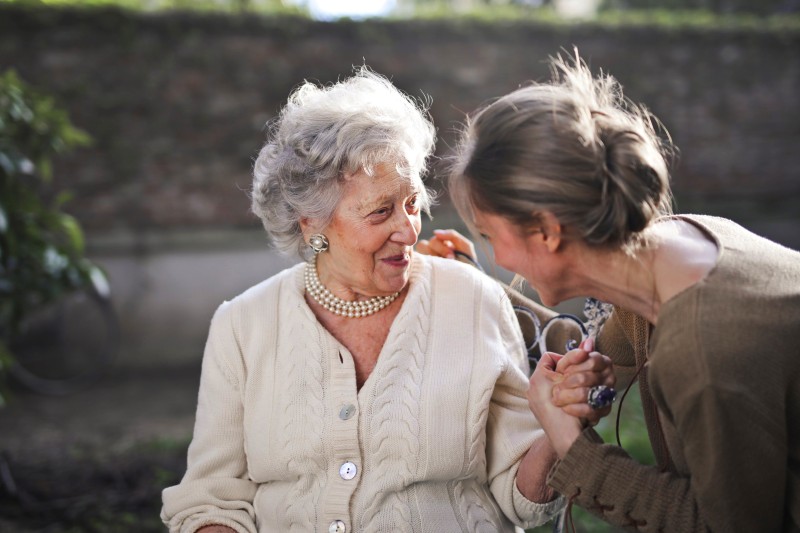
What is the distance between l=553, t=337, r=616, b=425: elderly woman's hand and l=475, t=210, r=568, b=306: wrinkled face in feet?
0.54

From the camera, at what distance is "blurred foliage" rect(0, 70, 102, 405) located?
3.88 m

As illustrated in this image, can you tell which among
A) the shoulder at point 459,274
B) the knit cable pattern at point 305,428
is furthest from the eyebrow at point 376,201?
the knit cable pattern at point 305,428

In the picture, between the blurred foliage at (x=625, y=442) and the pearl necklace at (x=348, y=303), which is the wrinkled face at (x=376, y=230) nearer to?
the pearl necklace at (x=348, y=303)

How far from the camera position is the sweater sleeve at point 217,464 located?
2.43 metres

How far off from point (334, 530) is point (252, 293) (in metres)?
0.77

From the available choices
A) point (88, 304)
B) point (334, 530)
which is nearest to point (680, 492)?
point (334, 530)

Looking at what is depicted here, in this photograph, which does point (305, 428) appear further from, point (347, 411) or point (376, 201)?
point (376, 201)

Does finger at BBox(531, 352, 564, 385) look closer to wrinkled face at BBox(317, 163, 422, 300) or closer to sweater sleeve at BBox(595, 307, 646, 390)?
sweater sleeve at BBox(595, 307, 646, 390)

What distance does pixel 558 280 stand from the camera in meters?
1.96

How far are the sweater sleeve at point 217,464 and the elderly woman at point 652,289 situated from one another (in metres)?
0.94

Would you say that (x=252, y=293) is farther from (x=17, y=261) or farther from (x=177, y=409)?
(x=177, y=409)

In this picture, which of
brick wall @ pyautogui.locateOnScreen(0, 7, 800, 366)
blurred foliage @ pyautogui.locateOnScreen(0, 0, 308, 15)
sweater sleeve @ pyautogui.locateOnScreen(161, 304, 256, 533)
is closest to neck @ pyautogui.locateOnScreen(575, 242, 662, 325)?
sweater sleeve @ pyautogui.locateOnScreen(161, 304, 256, 533)

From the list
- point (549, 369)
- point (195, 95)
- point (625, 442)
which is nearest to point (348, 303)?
point (549, 369)

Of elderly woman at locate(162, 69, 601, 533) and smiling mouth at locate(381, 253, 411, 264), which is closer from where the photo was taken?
elderly woman at locate(162, 69, 601, 533)
